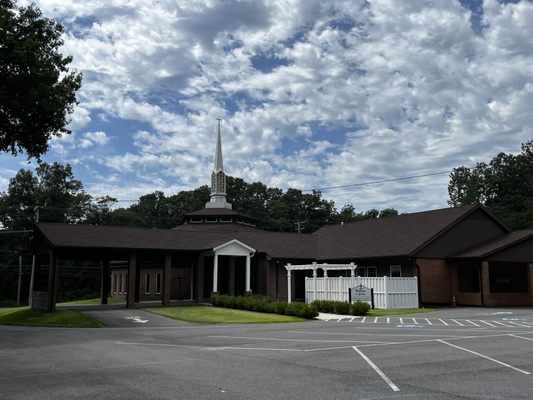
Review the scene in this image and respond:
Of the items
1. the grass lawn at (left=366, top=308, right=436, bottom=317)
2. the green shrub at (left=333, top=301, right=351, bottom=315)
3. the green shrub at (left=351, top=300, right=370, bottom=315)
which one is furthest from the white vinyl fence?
the green shrub at (left=351, top=300, right=370, bottom=315)

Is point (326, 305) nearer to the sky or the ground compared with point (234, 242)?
nearer to the ground

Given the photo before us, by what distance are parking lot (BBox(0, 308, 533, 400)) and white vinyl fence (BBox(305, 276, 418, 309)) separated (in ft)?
36.9

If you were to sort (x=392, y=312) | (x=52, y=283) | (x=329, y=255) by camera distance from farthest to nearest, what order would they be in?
(x=329, y=255), (x=52, y=283), (x=392, y=312)

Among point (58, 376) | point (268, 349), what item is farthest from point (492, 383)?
point (58, 376)

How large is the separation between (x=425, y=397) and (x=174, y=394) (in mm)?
3853

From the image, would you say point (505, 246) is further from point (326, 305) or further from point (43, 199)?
point (43, 199)

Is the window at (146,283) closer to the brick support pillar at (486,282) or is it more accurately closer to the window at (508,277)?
the brick support pillar at (486,282)

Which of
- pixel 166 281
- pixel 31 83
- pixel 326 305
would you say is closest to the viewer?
pixel 31 83

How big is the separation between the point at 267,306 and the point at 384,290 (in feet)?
23.1

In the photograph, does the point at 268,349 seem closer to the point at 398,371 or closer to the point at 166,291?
the point at 398,371

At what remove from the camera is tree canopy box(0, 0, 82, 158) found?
22297 millimetres

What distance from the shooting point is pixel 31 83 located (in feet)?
76.5

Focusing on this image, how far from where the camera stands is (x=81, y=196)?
273 feet

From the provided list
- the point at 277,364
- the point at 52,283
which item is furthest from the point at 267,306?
the point at 277,364
